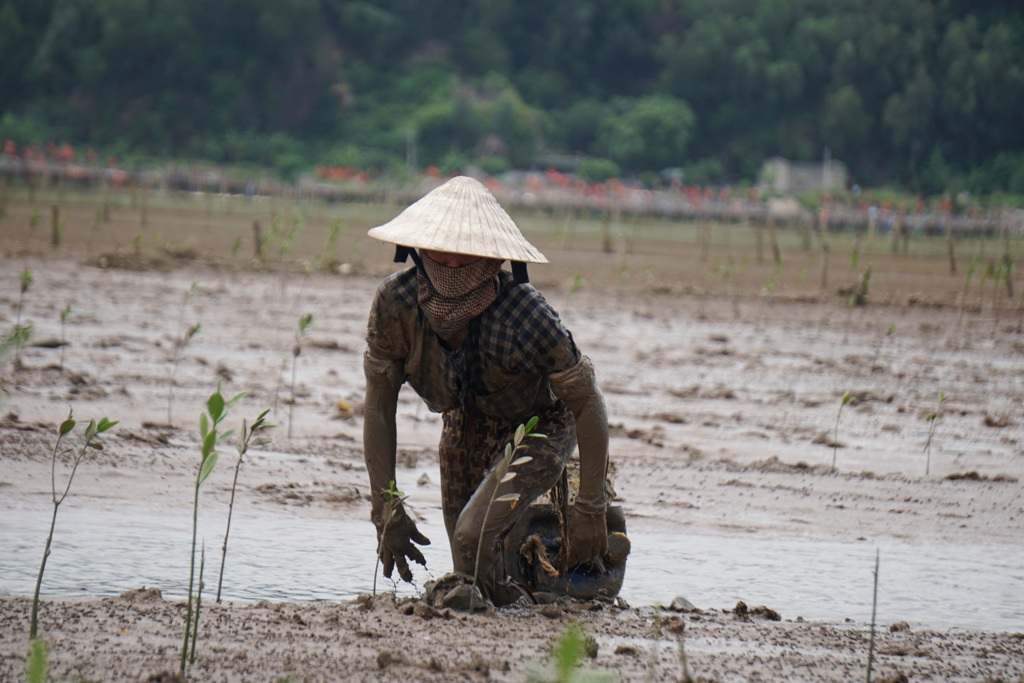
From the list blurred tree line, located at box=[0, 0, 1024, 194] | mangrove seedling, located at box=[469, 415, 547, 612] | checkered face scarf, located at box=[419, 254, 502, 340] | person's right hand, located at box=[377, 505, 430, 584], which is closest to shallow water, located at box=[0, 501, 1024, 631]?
person's right hand, located at box=[377, 505, 430, 584]

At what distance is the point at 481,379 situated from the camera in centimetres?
377


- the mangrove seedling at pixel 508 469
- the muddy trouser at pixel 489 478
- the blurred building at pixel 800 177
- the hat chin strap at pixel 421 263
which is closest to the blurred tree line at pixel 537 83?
the blurred building at pixel 800 177

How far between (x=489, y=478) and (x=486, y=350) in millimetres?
388

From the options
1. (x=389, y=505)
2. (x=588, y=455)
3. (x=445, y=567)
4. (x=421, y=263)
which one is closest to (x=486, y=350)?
(x=421, y=263)

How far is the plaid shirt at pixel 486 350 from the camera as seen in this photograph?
362cm

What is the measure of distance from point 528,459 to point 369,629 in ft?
2.29

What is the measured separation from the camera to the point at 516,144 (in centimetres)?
6028

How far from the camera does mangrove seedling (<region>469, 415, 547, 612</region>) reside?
353cm

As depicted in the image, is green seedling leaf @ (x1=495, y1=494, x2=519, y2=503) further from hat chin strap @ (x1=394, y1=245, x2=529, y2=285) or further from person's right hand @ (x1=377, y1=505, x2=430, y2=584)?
hat chin strap @ (x1=394, y1=245, x2=529, y2=285)

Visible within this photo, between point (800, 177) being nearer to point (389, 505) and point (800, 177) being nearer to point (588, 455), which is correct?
point (588, 455)

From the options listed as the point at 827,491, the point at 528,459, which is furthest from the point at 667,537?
the point at 528,459

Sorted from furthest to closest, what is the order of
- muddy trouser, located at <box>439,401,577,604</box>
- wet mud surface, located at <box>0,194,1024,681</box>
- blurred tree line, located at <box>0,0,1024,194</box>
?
1. blurred tree line, located at <box>0,0,1024,194</box>
2. muddy trouser, located at <box>439,401,577,604</box>
3. wet mud surface, located at <box>0,194,1024,681</box>

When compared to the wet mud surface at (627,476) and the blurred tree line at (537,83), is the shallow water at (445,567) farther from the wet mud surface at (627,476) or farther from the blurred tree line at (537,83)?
the blurred tree line at (537,83)

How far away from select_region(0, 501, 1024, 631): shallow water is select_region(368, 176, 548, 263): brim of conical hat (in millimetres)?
1283
